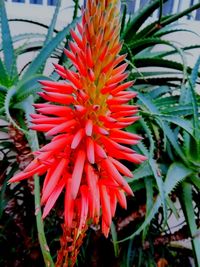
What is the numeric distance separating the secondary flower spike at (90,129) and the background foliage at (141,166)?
344 mm

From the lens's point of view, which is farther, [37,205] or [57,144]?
[37,205]

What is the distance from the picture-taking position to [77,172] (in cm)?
64

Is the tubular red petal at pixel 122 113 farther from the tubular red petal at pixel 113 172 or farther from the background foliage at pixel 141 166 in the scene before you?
the background foliage at pixel 141 166

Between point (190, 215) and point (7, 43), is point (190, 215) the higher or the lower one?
the lower one

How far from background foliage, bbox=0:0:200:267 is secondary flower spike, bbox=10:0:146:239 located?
0.34 meters

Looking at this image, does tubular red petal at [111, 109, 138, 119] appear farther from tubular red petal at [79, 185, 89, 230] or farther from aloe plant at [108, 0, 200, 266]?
aloe plant at [108, 0, 200, 266]

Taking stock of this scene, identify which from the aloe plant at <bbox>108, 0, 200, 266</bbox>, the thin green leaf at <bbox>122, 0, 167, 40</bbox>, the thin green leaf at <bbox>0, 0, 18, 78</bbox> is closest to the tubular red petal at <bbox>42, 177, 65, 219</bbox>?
the aloe plant at <bbox>108, 0, 200, 266</bbox>

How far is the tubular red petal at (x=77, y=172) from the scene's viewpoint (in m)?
0.62

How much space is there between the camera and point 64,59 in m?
1.30

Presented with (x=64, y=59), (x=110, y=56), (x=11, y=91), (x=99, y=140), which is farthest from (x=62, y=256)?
(x=64, y=59)

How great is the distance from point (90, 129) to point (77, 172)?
2.5 inches

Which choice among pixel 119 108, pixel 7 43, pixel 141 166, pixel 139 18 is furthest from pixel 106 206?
pixel 139 18

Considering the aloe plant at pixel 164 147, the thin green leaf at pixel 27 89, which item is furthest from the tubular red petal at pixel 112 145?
the thin green leaf at pixel 27 89

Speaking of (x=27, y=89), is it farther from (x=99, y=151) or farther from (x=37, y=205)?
(x=99, y=151)
